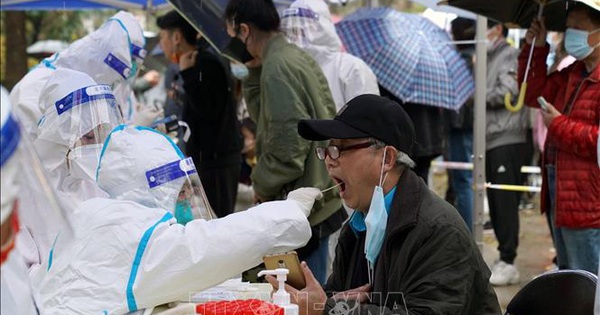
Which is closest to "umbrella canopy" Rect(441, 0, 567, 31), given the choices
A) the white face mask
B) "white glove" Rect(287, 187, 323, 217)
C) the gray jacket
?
the gray jacket

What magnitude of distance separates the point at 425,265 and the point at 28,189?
136 centimetres

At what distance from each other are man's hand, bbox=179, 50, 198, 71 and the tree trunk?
560cm

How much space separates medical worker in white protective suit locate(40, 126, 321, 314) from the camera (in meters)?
2.88

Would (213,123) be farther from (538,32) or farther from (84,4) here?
(84,4)

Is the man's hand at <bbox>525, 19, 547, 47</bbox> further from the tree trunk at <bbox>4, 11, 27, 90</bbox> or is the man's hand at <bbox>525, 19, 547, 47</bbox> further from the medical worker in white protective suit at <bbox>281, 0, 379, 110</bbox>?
the tree trunk at <bbox>4, 11, 27, 90</bbox>

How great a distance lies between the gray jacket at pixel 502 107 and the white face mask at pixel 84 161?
3.75 metres

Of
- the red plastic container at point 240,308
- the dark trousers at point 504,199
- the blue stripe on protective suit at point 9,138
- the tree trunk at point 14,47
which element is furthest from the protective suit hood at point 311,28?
the tree trunk at point 14,47

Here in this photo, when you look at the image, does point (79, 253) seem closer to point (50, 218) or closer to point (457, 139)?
point (50, 218)

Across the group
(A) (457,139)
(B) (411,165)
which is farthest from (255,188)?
(A) (457,139)

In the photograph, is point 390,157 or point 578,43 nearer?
point 390,157

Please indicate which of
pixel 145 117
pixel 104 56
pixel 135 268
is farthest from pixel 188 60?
pixel 135 268

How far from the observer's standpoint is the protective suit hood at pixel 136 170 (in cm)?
316

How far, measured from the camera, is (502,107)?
7164 mm

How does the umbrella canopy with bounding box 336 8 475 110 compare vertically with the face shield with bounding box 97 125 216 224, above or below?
below
